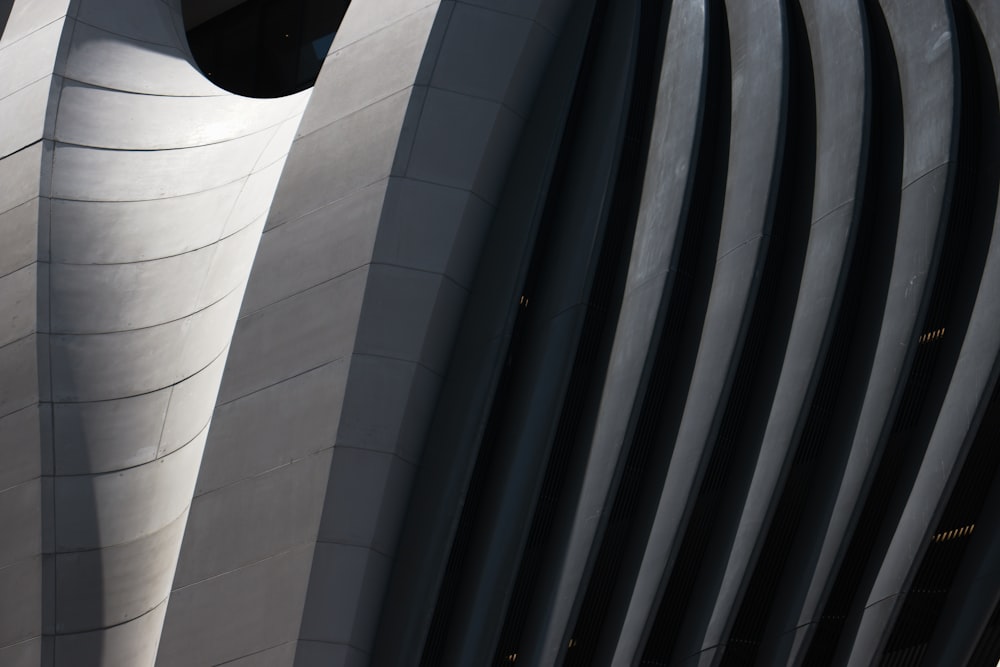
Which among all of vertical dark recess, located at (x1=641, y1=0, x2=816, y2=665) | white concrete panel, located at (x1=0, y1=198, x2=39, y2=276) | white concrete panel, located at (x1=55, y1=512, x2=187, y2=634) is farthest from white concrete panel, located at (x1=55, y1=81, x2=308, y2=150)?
vertical dark recess, located at (x1=641, y1=0, x2=816, y2=665)

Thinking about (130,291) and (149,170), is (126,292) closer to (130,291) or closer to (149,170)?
(130,291)

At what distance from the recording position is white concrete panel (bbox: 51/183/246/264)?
19.1 metres

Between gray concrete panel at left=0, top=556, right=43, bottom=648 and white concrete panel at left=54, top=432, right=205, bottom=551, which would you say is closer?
gray concrete panel at left=0, top=556, right=43, bottom=648

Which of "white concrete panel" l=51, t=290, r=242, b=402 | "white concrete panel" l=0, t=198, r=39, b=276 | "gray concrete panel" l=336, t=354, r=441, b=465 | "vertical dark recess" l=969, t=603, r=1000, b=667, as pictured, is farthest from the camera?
"white concrete panel" l=0, t=198, r=39, b=276

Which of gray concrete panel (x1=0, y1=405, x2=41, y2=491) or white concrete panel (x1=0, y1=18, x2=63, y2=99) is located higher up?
white concrete panel (x1=0, y1=18, x2=63, y2=99)

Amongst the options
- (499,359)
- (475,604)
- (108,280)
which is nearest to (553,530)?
(475,604)

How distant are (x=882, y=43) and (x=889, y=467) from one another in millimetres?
5235

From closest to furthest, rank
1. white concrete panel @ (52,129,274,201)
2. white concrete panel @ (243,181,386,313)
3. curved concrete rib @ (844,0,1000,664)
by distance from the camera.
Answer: curved concrete rib @ (844,0,1000,664)
white concrete panel @ (243,181,386,313)
white concrete panel @ (52,129,274,201)

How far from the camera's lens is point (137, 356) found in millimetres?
18188

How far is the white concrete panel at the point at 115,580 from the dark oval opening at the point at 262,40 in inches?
465

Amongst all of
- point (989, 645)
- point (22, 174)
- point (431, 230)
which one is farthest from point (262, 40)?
point (989, 645)

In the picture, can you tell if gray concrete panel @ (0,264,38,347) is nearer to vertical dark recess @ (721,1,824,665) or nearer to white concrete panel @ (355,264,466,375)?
white concrete panel @ (355,264,466,375)

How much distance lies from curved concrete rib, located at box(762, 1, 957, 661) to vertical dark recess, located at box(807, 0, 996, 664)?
18 centimetres

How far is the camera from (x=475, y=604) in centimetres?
1440
